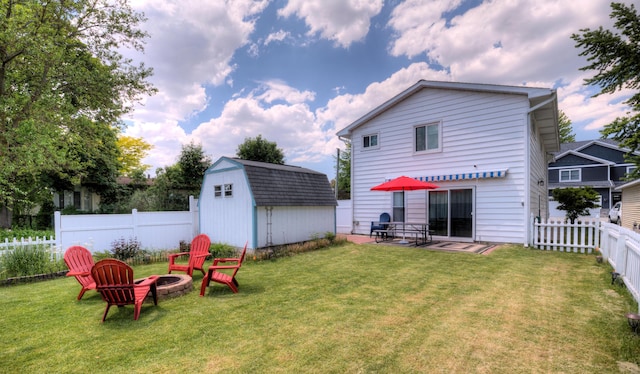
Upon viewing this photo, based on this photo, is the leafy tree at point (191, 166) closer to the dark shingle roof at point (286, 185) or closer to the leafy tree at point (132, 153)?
the dark shingle roof at point (286, 185)

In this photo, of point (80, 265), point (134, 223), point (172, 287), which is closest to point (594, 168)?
point (172, 287)

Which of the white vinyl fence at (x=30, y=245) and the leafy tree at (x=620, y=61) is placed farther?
the white vinyl fence at (x=30, y=245)

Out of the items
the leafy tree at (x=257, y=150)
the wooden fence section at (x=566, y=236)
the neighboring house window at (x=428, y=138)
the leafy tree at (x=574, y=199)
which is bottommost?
the wooden fence section at (x=566, y=236)

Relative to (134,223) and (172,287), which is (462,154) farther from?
(134,223)

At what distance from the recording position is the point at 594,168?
29.3 metres

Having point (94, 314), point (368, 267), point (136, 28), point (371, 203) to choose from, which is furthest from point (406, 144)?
point (136, 28)

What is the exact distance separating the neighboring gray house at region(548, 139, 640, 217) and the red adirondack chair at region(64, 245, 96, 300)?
36.0 metres

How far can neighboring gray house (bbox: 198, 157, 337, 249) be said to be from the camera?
9.11 m

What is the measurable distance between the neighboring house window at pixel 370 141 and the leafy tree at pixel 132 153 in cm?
2784

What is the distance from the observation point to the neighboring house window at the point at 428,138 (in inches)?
456

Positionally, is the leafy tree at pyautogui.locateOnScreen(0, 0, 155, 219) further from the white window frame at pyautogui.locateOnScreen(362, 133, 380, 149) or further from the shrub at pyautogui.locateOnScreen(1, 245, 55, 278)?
the white window frame at pyautogui.locateOnScreen(362, 133, 380, 149)

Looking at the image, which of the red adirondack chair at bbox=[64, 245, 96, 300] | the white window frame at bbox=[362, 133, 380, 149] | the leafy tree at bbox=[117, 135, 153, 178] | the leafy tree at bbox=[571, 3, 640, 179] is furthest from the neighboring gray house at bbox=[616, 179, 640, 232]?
the leafy tree at bbox=[117, 135, 153, 178]

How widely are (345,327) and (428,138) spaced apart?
32.4 feet

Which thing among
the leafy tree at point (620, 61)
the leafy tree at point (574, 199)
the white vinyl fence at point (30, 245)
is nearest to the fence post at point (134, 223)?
the white vinyl fence at point (30, 245)
